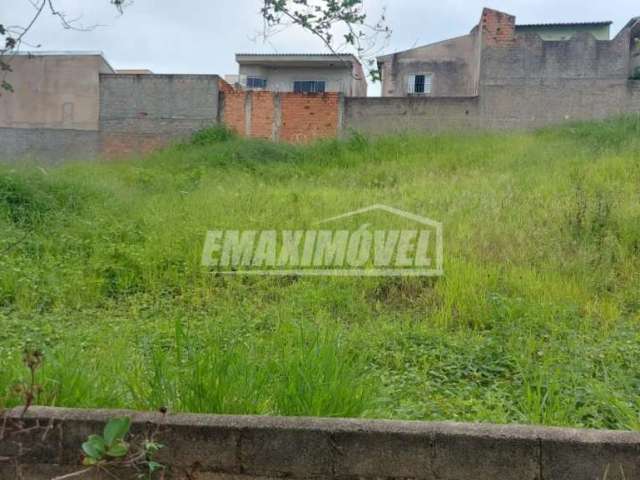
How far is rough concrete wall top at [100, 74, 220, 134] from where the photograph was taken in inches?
499

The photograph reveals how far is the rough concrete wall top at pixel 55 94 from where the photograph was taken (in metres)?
13.0

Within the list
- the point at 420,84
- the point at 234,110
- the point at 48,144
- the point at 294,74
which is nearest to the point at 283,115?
the point at 234,110

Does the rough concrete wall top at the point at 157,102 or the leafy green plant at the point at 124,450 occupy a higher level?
the rough concrete wall top at the point at 157,102

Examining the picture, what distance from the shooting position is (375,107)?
1220 centimetres

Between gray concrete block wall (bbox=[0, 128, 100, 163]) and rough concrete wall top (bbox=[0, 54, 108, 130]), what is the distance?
15 centimetres

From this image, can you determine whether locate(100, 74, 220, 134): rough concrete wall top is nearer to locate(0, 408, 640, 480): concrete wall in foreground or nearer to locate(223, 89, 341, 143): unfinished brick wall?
locate(223, 89, 341, 143): unfinished brick wall

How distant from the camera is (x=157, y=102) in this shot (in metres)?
12.8

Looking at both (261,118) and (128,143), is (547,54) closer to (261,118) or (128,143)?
(261,118)

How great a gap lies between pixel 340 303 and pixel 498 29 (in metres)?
11.8

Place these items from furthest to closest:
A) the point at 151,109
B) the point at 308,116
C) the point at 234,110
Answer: the point at 151,109, the point at 234,110, the point at 308,116

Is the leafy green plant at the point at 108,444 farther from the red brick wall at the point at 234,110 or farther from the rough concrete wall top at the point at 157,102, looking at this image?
the rough concrete wall top at the point at 157,102

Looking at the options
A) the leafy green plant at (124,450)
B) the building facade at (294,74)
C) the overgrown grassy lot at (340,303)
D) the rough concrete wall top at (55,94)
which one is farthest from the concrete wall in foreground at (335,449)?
the building facade at (294,74)

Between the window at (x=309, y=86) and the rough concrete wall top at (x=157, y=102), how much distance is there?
352 inches

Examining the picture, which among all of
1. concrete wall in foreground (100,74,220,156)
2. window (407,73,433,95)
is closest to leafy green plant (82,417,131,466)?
concrete wall in foreground (100,74,220,156)
